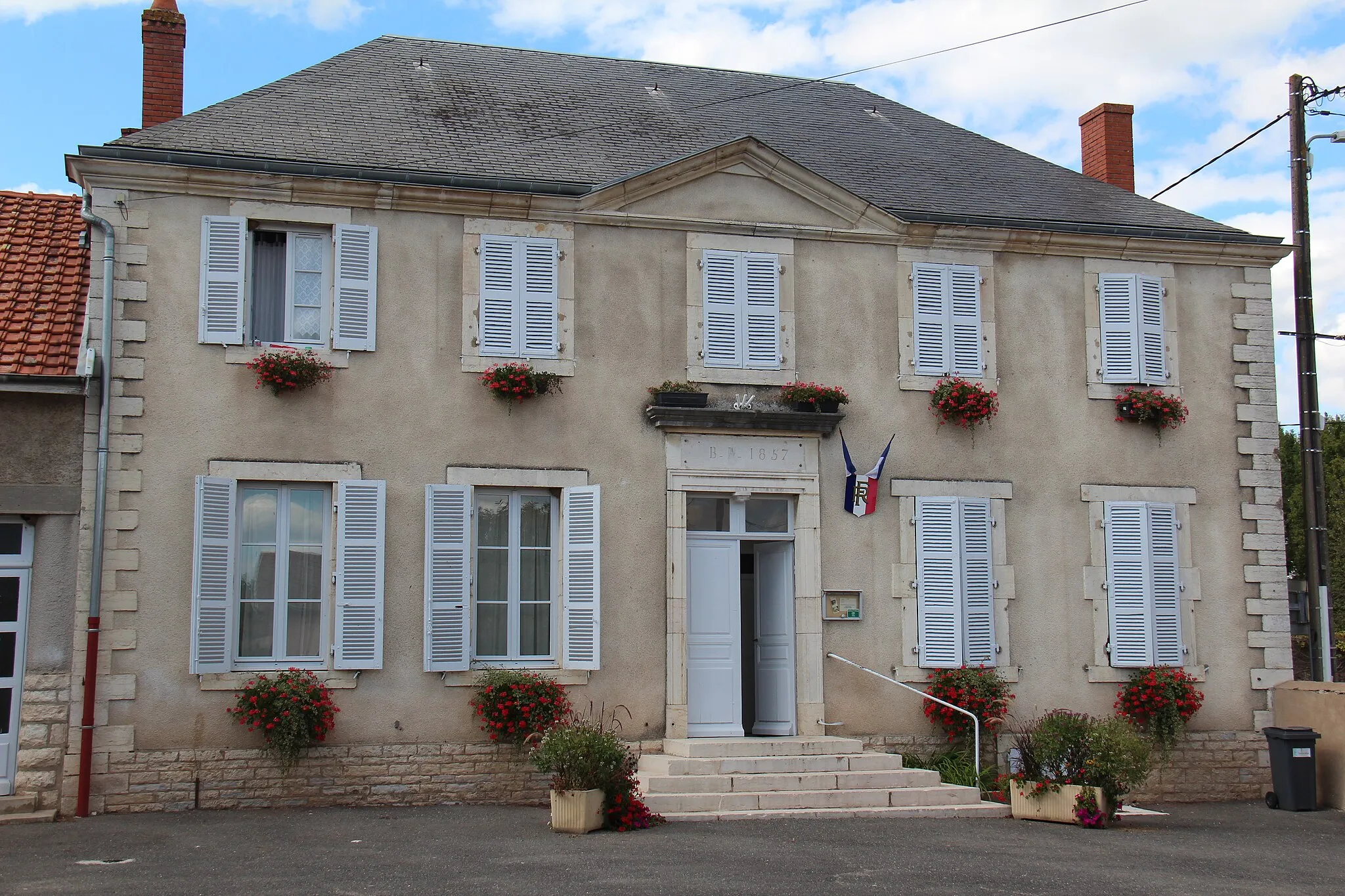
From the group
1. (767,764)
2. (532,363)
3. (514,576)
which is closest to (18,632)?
(514,576)

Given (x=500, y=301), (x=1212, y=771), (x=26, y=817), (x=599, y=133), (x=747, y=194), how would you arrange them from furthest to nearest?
(x=599, y=133), (x=1212, y=771), (x=747, y=194), (x=500, y=301), (x=26, y=817)

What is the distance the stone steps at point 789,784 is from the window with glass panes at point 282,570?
2.74 meters

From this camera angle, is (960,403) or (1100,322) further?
(1100,322)

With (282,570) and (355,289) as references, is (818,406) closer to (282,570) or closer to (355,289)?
(355,289)

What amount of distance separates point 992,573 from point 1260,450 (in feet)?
9.31

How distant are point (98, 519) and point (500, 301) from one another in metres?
3.36

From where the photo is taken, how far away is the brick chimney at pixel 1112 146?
45.0ft

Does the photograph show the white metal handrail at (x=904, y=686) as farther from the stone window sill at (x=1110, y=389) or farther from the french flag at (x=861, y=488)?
the stone window sill at (x=1110, y=389)

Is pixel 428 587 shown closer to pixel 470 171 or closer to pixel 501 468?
pixel 501 468

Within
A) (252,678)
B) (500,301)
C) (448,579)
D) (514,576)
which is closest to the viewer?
(252,678)

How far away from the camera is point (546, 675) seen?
10.4 meters

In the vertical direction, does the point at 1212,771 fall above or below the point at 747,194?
below

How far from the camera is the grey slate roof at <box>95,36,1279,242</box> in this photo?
10875 mm

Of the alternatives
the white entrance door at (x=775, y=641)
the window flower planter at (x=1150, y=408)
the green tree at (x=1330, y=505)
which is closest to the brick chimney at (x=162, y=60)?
the white entrance door at (x=775, y=641)
